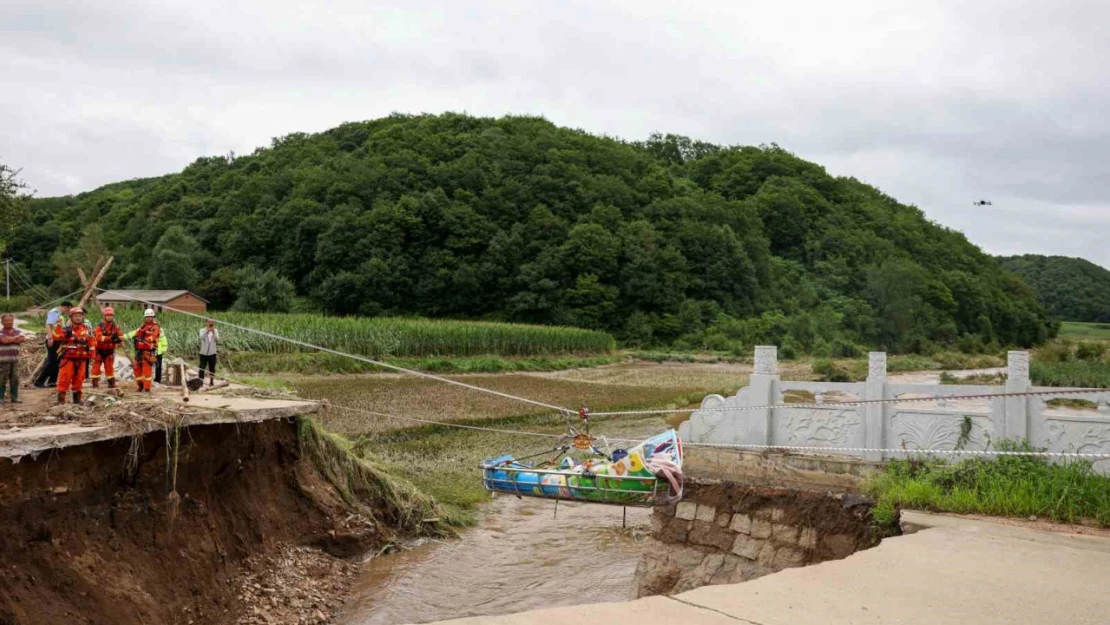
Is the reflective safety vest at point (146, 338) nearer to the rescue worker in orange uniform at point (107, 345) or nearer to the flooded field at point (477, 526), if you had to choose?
the rescue worker in orange uniform at point (107, 345)

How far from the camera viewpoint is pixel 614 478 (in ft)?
26.6

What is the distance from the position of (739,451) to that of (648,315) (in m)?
53.0

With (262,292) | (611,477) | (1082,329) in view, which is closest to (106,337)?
(611,477)

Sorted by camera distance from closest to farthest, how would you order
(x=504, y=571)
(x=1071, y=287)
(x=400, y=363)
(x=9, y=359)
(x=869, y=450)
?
(x=9, y=359) → (x=869, y=450) → (x=504, y=571) → (x=400, y=363) → (x=1071, y=287)

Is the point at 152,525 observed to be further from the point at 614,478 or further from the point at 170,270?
the point at 170,270

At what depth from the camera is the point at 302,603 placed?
28.5 ft

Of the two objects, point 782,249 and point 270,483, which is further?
point 782,249

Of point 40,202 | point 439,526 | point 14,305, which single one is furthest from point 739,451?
point 40,202

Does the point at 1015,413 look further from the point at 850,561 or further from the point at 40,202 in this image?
the point at 40,202

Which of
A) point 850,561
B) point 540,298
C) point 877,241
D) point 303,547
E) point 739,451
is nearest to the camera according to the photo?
point 850,561

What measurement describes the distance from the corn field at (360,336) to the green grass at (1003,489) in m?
22.5

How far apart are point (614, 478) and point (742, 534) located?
6.79 feet

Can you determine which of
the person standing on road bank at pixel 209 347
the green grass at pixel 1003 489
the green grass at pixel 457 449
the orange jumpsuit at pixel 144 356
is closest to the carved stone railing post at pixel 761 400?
the green grass at pixel 1003 489

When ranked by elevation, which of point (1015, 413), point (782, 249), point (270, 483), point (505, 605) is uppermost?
point (782, 249)
